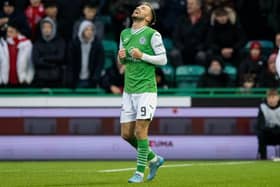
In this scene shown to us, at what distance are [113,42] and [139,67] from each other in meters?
9.77

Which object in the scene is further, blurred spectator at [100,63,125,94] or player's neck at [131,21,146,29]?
blurred spectator at [100,63,125,94]

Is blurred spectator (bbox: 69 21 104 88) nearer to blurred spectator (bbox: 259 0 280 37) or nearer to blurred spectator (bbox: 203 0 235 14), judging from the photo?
blurred spectator (bbox: 203 0 235 14)

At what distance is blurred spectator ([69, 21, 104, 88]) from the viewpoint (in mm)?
21062

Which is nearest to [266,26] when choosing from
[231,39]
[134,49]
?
[231,39]

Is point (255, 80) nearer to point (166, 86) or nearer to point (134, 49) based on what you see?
point (166, 86)

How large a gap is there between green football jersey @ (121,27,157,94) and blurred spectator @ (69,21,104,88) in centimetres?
796

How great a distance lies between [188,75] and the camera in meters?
21.8

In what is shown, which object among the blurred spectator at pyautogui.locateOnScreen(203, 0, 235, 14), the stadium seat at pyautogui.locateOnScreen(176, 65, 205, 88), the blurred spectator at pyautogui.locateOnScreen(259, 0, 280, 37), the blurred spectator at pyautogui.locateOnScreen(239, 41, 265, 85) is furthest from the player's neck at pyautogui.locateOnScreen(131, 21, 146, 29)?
the blurred spectator at pyautogui.locateOnScreen(259, 0, 280, 37)

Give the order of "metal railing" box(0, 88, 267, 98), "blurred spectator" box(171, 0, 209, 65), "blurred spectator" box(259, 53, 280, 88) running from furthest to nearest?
"blurred spectator" box(171, 0, 209, 65) → "blurred spectator" box(259, 53, 280, 88) → "metal railing" box(0, 88, 267, 98)

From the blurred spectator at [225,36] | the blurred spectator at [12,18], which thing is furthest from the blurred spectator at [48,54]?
the blurred spectator at [225,36]

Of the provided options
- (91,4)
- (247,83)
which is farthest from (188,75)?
(91,4)

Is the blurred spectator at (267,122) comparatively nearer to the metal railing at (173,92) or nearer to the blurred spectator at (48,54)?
the metal railing at (173,92)

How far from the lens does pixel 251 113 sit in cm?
2102

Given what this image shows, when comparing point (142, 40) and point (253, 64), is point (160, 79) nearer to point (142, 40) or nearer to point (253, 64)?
point (253, 64)
